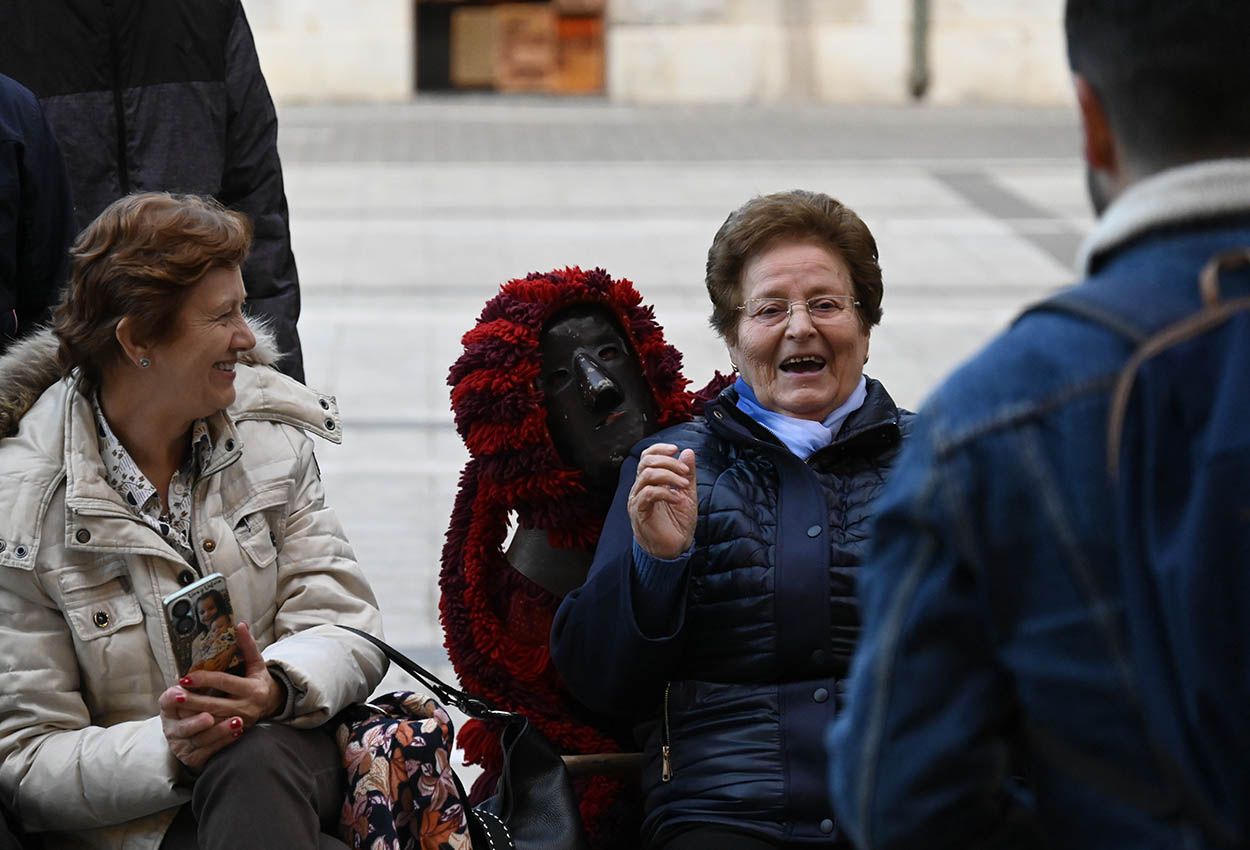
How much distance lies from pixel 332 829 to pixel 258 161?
1649 millimetres

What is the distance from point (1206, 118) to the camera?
1423 millimetres

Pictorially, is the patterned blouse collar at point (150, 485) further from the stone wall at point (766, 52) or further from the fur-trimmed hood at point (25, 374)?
the stone wall at point (766, 52)

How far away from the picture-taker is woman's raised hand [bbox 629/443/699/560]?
269 centimetres

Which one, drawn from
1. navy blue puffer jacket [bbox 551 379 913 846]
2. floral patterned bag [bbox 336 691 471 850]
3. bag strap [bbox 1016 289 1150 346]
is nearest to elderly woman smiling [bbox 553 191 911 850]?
navy blue puffer jacket [bbox 551 379 913 846]

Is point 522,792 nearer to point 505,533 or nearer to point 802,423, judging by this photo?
point 505,533

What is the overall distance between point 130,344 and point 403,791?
0.80 metres

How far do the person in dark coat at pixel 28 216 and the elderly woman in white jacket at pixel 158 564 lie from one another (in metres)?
0.46

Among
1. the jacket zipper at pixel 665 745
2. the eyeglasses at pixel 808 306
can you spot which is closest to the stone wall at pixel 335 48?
the eyeglasses at pixel 808 306

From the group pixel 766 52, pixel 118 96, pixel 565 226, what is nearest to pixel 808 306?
pixel 118 96

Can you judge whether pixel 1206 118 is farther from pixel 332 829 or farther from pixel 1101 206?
pixel 332 829

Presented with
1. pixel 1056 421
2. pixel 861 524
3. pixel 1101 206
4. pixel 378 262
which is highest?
pixel 1101 206

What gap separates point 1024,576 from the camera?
1.41m

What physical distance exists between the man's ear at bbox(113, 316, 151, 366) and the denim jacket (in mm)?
1598

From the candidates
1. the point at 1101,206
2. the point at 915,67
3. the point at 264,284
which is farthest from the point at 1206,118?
the point at 915,67
